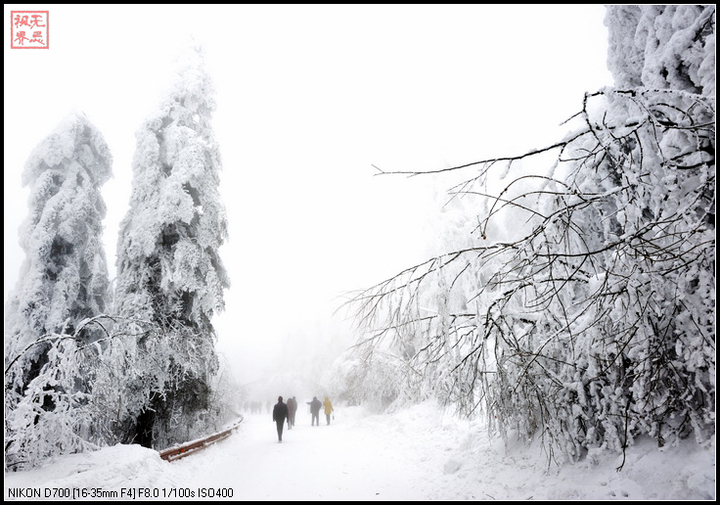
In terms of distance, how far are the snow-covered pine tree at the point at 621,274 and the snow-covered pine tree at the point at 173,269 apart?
280 inches

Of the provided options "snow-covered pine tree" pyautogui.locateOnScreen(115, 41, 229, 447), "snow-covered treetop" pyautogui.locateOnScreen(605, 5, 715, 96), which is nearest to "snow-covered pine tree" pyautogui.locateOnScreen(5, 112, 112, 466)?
"snow-covered pine tree" pyautogui.locateOnScreen(115, 41, 229, 447)

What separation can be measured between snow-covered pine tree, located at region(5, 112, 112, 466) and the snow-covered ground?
157 inches

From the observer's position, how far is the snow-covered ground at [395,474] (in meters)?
3.53

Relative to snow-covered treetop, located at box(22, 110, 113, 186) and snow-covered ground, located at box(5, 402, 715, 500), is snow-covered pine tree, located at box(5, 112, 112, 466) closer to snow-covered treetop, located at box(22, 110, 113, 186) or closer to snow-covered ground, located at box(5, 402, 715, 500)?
snow-covered treetop, located at box(22, 110, 113, 186)

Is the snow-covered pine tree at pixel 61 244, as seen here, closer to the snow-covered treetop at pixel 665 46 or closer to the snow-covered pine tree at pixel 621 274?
the snow-covered pine tree at pixel 621 274

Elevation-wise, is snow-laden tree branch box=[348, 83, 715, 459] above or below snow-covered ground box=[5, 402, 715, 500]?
above

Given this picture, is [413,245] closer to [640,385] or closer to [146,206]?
[146,206]

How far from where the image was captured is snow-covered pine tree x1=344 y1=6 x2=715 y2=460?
7.86 ft

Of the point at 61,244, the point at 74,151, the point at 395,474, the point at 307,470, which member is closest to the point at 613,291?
the point at 395,474

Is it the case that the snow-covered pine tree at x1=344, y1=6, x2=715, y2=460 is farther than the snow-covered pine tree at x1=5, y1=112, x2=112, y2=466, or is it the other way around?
the snow-covered pine tree at x1=5, y1=112, x2=112, y2=466

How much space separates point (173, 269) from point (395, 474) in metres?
7.82

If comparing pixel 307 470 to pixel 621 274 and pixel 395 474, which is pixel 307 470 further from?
pixel 621 274

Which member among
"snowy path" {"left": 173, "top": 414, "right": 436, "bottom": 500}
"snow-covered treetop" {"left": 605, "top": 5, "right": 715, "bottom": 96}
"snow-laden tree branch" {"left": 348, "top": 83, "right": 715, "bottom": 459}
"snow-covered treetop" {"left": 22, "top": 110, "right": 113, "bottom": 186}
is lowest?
"snowy path" {"left": 173, "top": 414, "right": 436, "bottom": 500}

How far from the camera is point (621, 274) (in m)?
2.76
